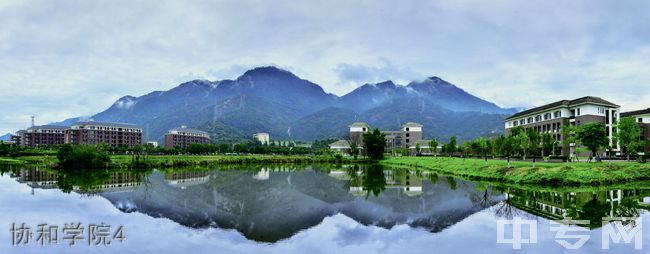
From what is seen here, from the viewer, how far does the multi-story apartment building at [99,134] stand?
96125 mm

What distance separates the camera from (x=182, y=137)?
120 m

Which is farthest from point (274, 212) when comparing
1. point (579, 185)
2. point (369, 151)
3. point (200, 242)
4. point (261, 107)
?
point (261, 107)

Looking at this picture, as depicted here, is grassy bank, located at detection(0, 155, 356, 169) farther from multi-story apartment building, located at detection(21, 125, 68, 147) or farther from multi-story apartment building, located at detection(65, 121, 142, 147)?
multi-story apartment building, located at detection(21, 125, 68, 147)

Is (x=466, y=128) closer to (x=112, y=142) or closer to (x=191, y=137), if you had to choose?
(x=191, y=137)

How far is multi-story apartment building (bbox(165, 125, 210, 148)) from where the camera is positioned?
116m

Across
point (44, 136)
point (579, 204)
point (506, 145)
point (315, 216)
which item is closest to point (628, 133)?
point (506, 145)

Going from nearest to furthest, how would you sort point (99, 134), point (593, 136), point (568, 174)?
point (568, 174) → point (593, 136) → point (99, 134)

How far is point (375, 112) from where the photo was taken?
651ft

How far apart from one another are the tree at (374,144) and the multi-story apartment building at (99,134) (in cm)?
6173

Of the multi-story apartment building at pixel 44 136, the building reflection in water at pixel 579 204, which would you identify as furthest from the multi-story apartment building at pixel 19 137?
the building reflection in water at pixel 579 204

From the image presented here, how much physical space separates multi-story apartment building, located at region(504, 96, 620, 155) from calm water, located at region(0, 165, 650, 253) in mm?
24258

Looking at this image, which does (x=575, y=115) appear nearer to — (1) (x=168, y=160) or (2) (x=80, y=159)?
(1) (x=168, y=160)

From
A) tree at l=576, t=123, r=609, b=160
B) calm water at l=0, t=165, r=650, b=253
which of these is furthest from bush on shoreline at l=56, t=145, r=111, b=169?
tree at l=576, t=123, r=609, b=160

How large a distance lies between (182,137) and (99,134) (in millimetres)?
25747
